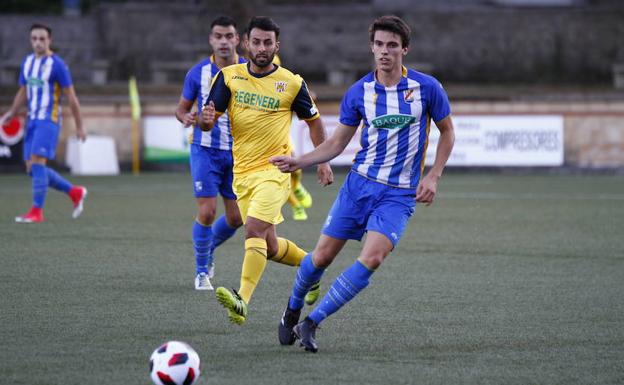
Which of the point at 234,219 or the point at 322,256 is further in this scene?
the point at 234,219

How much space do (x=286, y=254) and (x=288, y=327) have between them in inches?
50.6

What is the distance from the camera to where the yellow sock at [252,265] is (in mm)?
7301

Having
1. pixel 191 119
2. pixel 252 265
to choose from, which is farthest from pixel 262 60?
pixel 252 265

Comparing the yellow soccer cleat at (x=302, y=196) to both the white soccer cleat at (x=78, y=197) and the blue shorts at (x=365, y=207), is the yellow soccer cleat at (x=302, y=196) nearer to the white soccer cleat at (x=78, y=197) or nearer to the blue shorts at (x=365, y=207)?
the white soccer cleat at (x=78, y=197)

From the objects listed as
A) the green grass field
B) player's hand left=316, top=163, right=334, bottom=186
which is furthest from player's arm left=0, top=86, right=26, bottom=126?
player's hand left=316, top=163, right=334, bottom=186

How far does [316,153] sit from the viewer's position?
23.1 feet

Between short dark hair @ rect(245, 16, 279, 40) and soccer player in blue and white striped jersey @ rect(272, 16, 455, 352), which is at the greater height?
short dark hair @ rect(245, 16, 279, 40)

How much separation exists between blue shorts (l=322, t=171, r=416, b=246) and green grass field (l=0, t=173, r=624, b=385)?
668 mm

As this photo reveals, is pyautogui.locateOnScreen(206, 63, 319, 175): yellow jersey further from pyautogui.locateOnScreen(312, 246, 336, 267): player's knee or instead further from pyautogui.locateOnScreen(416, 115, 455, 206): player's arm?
pyautogui.locateOnScreen(416, 115, 455, 206): player's arm

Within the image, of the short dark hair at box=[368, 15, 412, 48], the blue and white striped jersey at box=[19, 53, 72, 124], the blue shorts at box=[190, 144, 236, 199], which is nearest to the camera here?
the short dark hair at box=[368, 15, 412, 48]

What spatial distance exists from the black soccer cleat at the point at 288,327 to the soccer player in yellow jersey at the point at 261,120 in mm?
614

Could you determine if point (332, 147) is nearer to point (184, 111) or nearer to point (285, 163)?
point (285, 163)

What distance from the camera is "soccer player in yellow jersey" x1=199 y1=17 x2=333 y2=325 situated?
7602 mm

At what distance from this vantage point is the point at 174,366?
564 cm
